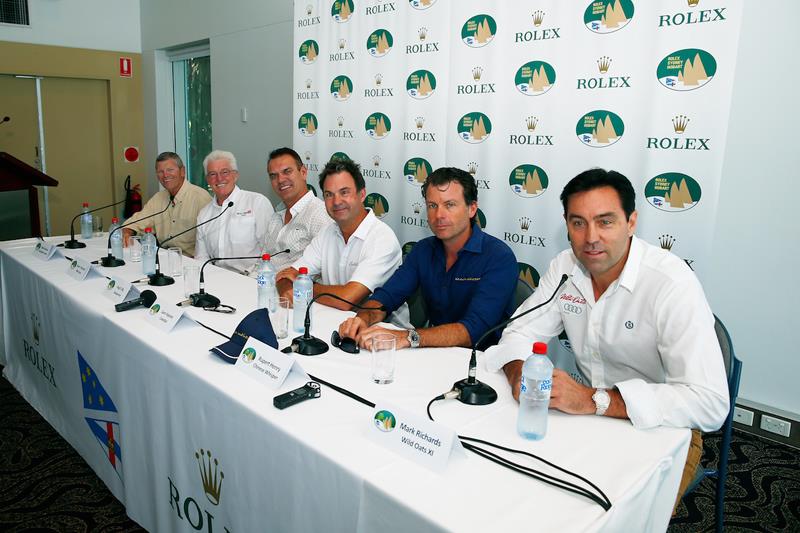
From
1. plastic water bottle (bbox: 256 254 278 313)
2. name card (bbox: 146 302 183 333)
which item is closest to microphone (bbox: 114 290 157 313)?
name card (bbox: 146 302 183 333)

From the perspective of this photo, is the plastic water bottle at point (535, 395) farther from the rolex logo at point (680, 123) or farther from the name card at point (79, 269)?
the name card at point (79, 269)

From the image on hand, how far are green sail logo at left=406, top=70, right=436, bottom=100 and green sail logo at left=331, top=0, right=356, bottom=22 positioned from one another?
26.7 inches

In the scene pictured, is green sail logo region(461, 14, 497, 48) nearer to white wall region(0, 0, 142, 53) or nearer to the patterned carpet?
the patterned carpet

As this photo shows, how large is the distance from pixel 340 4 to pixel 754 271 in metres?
2.73

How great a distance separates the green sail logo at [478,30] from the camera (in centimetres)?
272

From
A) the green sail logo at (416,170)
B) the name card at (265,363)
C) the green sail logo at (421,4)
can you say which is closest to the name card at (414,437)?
the name card at (265,363)

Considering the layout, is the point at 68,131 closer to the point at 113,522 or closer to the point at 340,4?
the point at 340,4

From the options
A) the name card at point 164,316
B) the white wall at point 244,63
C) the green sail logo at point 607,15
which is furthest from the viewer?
the white wall at point 244,63

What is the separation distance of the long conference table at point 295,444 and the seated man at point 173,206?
57.6 inches

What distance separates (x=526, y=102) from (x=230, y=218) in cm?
187

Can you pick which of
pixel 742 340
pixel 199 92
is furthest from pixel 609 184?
pixel 199 92

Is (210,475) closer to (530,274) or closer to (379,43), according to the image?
(530,274)

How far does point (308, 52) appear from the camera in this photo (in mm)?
3705

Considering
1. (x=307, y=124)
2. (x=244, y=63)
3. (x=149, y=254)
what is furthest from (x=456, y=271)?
(x=244, y=63)
